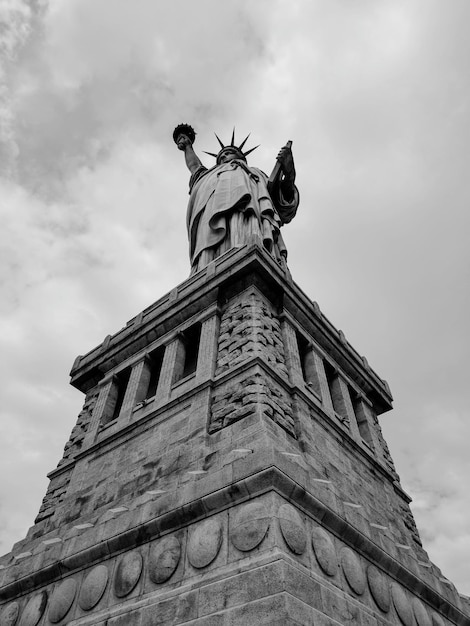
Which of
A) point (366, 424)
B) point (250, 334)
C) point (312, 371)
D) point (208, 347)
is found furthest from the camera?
point (366, 424)

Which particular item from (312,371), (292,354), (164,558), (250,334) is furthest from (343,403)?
(164,558)

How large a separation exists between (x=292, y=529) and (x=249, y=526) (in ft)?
1.85

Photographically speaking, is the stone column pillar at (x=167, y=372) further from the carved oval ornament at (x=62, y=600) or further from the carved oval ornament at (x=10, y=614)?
the carved oval ornament at (x=10, y=614)

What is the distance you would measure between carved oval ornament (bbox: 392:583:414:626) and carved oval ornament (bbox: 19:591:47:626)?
563 centimetres

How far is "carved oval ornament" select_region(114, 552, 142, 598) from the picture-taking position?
7207 millimetres

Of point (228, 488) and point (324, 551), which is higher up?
point (228, 488)

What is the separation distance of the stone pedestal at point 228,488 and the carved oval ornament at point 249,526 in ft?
0.06

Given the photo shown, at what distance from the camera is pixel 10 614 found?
8.59 m

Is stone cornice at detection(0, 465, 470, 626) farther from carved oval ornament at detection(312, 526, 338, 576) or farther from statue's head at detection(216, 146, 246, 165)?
statue's head at detection(216, 146, 246, 165)

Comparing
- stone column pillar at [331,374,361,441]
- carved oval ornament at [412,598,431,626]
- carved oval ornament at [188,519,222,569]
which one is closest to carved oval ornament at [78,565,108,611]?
carved oval ornament at [188,519,222,569]

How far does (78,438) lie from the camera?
13.8m

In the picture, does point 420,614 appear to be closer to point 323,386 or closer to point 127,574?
point 127,574

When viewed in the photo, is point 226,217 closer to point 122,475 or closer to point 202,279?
point 202,279

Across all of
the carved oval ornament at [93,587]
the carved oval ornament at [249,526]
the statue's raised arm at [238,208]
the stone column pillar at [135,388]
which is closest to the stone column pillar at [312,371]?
the statue's raised arm at [238,208]
